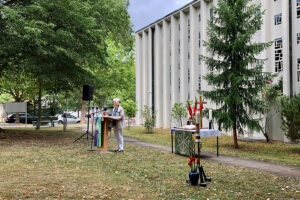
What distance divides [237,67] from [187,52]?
13.4 metres

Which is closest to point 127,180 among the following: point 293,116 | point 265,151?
point 265,151

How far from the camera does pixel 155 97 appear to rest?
3059 cm

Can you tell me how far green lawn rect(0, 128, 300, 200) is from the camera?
5.45 m

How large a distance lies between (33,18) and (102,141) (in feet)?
23.3

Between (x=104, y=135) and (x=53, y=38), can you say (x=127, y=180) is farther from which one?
(x=53, y=38)

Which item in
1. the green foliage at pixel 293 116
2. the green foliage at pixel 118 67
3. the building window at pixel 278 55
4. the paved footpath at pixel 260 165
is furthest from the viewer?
the green foliage at pixel 118 67

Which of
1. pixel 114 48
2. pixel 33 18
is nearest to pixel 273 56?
pixel 33 18

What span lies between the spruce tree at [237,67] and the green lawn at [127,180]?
4.50 meters

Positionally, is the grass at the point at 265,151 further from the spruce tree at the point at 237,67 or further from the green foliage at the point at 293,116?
the spruce tree at the point at 237,67

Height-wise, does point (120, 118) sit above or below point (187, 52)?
below

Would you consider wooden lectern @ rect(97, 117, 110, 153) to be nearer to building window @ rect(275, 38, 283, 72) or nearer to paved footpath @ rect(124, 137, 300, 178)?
paved footpath @ rect(124, 137, 300, 178)

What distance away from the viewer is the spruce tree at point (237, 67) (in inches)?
492

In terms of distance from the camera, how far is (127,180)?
658cm

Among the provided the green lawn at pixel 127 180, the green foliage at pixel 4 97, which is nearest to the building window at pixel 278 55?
the green lawn at pixel 127 180
